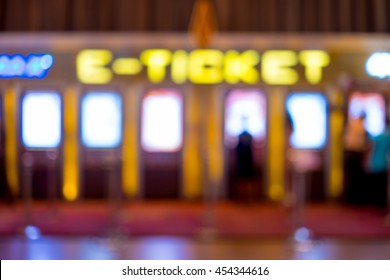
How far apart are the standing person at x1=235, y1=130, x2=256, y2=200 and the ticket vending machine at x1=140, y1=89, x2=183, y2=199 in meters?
1.17

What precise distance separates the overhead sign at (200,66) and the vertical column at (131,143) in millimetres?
481

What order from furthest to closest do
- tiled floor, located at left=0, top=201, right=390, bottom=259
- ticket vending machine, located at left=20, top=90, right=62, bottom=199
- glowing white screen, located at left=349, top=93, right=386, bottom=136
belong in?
ticket vending machine, located at left=20, top=90, right=62, bottom=199 → glowing white screen, located at left=349, top=93, right=386, bottom=136 → tiled floor, located at left=0, top=201, right=390, bottom=259

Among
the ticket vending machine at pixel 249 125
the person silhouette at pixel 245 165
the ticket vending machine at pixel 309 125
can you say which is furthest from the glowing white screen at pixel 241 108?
the ticket vending machine at pixel 309 125

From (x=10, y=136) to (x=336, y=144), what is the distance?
239 inches

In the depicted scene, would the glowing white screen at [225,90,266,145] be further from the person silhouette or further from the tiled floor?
the tiled floor

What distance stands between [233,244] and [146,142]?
4372mm

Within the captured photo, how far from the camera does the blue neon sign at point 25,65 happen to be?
11734 millimetres

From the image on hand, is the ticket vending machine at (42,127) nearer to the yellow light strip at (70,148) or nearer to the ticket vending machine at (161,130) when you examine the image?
the yellow light strip at (70,148)

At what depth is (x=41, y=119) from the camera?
11727 millimetres

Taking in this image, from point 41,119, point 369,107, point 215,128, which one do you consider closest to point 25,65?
point 41,119

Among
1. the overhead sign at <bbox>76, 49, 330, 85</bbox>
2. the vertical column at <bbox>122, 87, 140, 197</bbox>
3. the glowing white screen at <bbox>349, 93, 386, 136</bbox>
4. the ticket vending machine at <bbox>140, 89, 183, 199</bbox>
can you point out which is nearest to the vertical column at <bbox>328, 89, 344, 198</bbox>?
the glowing white screen at <bbox>349, 93, 386, 136</bbox>

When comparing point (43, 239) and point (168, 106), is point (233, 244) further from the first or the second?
point (168, 106)

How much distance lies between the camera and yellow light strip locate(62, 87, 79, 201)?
11781 mm

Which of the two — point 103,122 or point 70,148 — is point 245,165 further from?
point 70,148
